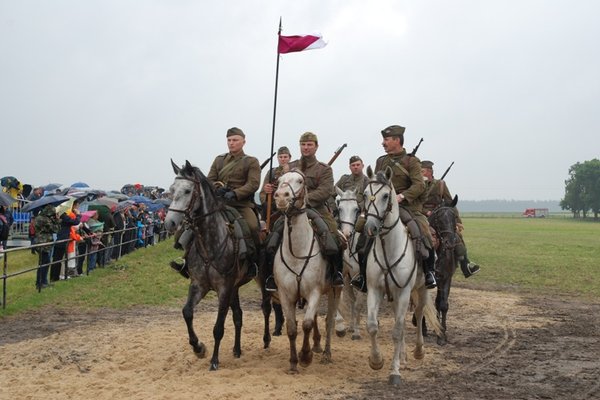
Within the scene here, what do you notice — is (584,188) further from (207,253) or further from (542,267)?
(207,253)

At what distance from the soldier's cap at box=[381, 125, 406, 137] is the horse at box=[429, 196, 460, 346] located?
9.85 feet

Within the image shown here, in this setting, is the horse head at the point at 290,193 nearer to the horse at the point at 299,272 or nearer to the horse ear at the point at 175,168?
the horse at the point at 299,272

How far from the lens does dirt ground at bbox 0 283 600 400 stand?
7656 mm

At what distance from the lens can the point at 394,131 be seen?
30.5 feet

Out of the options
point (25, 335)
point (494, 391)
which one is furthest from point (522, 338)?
point (25, 335)

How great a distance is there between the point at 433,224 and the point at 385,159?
2.95 m

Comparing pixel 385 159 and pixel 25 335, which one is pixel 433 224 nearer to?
pixel 385 159

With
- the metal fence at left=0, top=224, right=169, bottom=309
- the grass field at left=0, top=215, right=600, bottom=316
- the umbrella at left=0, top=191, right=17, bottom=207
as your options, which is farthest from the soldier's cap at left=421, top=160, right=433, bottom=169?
the umbrella at left=0, top=191, right=17, bottom=207

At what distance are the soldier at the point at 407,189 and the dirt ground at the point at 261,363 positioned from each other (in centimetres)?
145

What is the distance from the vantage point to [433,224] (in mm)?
11859

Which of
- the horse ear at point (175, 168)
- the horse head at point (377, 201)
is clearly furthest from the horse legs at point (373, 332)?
the horse ear at point (175, 168)

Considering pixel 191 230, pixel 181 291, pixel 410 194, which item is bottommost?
pixel 181 291

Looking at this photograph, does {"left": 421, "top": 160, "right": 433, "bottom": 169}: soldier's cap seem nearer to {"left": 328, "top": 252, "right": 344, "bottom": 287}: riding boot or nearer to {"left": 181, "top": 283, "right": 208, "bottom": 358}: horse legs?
{"left": 328, "top": 252, "right": 344, "bottom": 287}: riding boot

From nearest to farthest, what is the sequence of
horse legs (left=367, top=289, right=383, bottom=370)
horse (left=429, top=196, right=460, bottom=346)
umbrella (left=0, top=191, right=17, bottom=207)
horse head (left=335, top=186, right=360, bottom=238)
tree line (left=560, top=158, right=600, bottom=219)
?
1. horse legs (left=367, top=289, right=383, bottom=370)
2. horse head (left=335, top=186, right=360, bottom=238)
3. horse (left=429, top=196, right=460, bottom=346)
4. umbrella (left=0, top=191, right=17, bottom=207)
5. tree line (left=560, top=158, right=600, bottom=219)
